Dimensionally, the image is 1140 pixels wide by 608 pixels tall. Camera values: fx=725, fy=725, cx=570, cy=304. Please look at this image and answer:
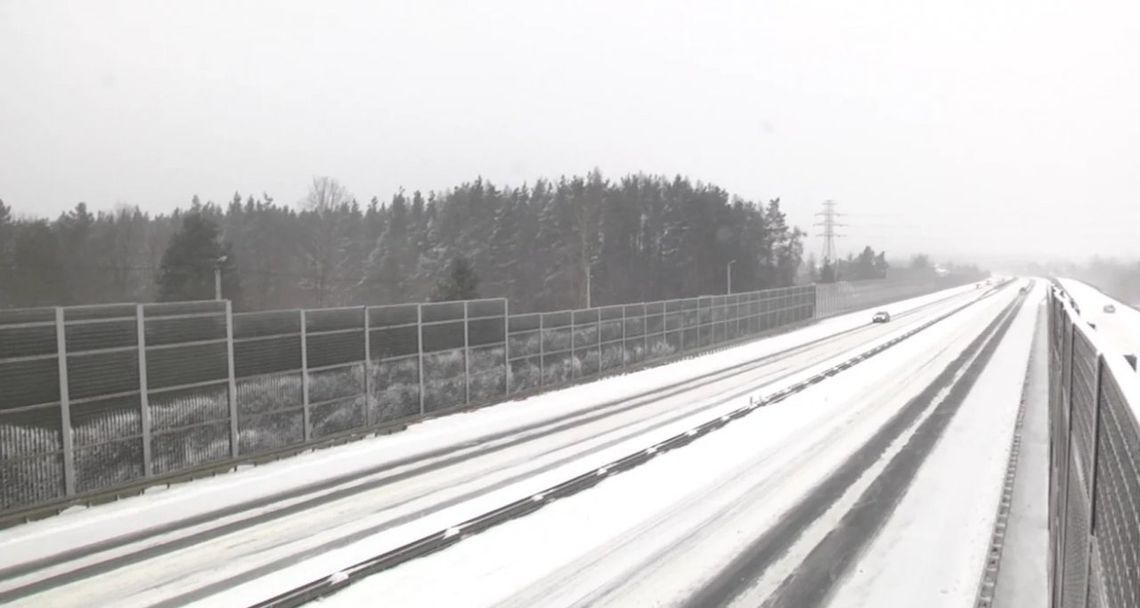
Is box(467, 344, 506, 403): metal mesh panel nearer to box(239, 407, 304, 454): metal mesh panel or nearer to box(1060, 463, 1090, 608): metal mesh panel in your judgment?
box(239, 407, 304, 454): metal mesh panel

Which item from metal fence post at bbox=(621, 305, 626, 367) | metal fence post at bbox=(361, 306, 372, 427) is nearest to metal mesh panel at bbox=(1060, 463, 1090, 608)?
metal fence post at bbox=(361, 306, 372, 427)

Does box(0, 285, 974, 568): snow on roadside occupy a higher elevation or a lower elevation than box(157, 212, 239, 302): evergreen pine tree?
lower

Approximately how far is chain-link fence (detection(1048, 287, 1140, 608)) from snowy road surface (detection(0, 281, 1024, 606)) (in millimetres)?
3412

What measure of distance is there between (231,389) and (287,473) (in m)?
2.25

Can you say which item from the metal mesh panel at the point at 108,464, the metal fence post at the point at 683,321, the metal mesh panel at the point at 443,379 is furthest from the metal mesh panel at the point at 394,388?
the metal fence post at the point at 683,321

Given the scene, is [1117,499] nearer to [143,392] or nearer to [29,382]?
[29,382]

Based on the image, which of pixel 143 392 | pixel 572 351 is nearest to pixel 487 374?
pixel 572 351

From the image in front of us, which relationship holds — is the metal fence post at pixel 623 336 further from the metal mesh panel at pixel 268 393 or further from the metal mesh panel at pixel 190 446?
the metal mesh panel at pixel 190 446

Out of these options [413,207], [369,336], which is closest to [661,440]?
[369,336]

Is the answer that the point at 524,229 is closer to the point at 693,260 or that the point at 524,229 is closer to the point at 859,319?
the point at 693,260

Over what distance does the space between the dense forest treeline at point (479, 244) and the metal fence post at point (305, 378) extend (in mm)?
54080

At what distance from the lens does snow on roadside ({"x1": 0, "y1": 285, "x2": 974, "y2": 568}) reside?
9719 mm

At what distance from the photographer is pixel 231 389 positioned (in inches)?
556

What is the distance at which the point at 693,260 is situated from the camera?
85.9m
